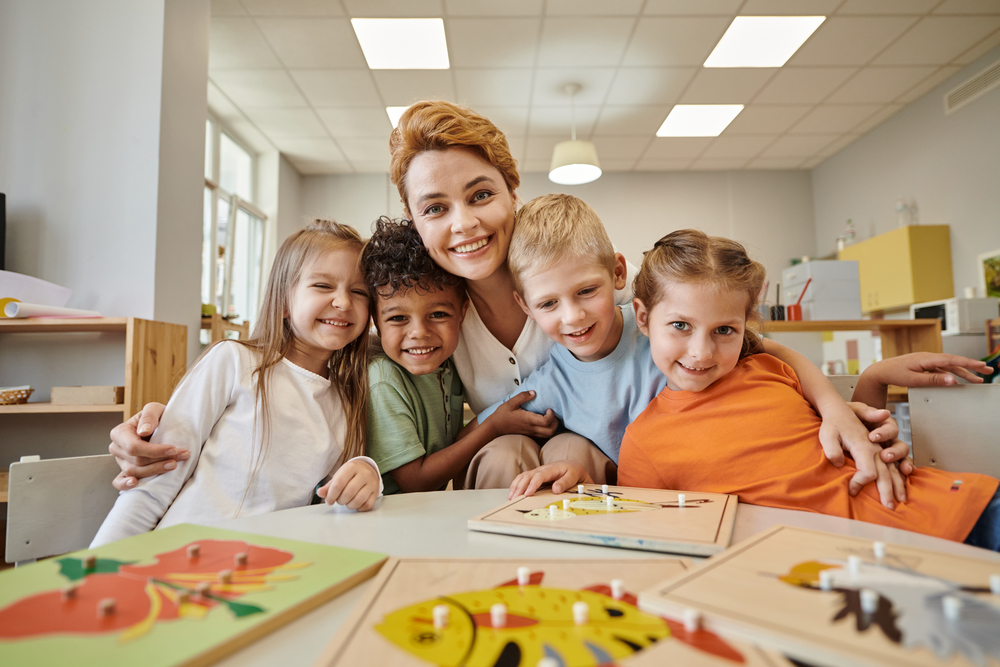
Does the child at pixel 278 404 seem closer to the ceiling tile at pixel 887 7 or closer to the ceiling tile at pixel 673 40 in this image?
the ceiling tile at pixel 673 40

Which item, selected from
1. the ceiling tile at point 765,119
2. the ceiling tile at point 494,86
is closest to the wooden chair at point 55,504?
the ceiling tile at point 494,86

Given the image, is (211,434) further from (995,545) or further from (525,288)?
(995,545)

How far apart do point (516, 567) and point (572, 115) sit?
4.67 m

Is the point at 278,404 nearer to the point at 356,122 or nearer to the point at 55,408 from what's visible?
the point at 55,408

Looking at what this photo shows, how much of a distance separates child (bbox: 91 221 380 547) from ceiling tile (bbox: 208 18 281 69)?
2.93 metres

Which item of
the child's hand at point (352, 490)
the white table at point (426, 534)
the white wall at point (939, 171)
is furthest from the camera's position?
the white wall at point (939, 171)

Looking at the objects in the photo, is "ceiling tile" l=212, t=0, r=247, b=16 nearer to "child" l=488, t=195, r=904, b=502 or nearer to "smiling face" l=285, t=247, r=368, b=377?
"smiling face" l=285, t=247, r=368, b=377

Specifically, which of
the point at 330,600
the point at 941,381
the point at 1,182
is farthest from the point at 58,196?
the point at 941,381

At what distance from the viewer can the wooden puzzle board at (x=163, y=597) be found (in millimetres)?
324

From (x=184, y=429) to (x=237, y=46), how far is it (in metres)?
3.47

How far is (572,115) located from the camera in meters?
4.66

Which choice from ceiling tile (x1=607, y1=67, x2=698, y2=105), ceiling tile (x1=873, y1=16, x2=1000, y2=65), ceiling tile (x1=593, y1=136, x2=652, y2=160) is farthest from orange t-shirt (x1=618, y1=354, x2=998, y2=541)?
ceiling tile (x1=593, y1=136, x2=652, y2=160)

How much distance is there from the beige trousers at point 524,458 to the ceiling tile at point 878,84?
4.29m

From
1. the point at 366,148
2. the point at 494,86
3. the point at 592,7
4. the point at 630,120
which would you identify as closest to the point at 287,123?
the point at 366,148
